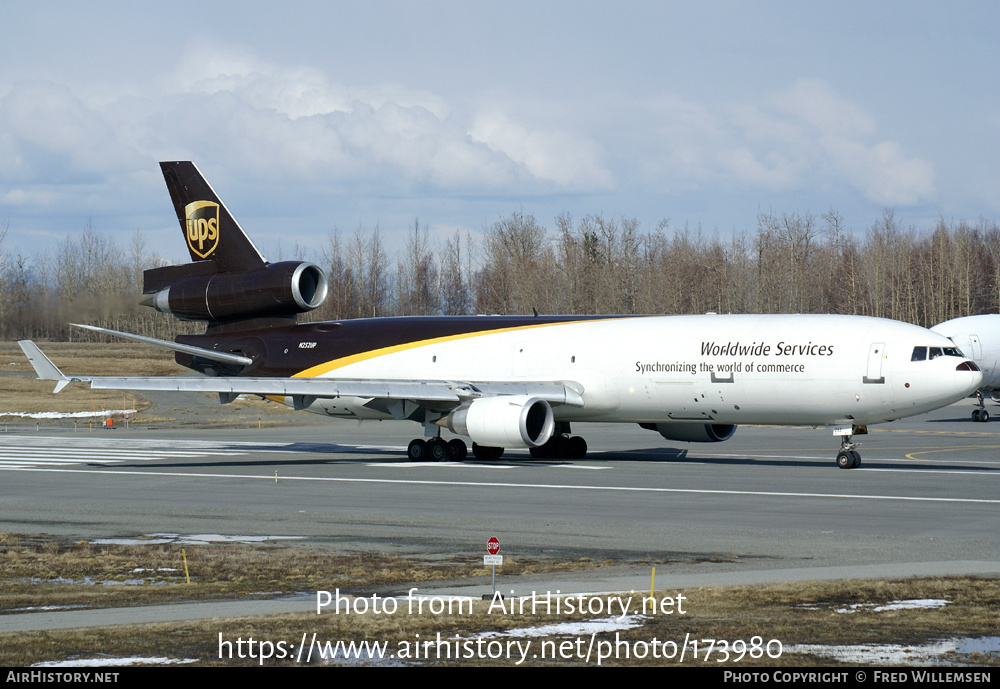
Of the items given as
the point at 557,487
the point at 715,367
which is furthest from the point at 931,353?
the point at 557,487

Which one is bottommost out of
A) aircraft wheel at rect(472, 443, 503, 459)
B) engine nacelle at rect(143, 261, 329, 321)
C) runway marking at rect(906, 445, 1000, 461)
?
runway marking at rect(906, 445, 1000, 461)

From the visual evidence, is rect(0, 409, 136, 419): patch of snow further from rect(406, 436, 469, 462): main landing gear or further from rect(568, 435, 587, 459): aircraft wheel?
rect(568, 435, 587, 459): aircraft wheel

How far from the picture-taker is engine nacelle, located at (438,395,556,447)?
94.4ft

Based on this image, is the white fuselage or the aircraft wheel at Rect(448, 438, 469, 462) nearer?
the white fuselage

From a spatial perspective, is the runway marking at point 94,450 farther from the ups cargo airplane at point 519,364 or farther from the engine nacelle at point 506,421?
the engine nacelle at point 506,421

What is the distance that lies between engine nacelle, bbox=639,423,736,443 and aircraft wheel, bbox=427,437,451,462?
5.99 metres

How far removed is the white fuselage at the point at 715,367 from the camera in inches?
1082

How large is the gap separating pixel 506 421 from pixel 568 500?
675 cm

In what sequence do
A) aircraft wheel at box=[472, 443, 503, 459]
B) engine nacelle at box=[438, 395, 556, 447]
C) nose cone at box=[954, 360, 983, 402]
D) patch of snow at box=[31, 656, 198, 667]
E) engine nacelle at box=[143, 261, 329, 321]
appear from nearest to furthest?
patch of snow at box=[31, 656, 198, 667]
nose cone at box=[954, 360, 983, 402]
engine nacelle at box=[438, 395, 556, 447]
aircraft wheel at box=[472, 443, 503, 459]
engine nacelle at box=[143, 261, 329, 321]

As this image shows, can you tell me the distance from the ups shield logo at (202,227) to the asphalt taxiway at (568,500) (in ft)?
22.3

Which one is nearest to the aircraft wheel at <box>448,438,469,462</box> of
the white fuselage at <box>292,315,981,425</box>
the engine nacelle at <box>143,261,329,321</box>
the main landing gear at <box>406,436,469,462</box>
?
the main landing gear at <box>406,436,469,462</box>

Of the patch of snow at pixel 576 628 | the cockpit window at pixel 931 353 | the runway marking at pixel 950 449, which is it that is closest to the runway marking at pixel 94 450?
the cockpit window at pixel 931 353
